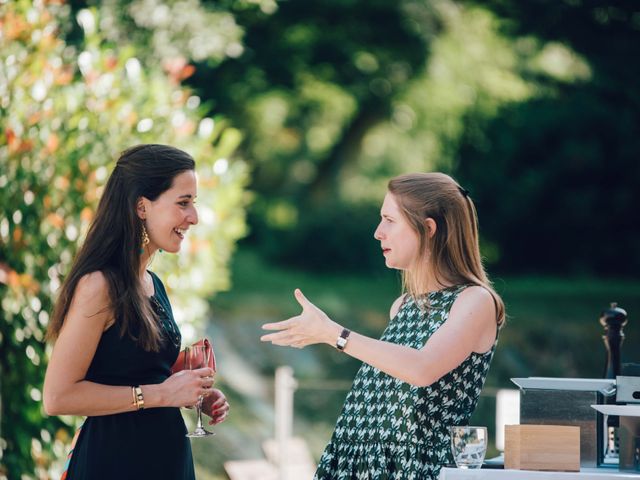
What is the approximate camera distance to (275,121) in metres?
14.8

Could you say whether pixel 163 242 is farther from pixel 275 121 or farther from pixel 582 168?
pixel 275 121

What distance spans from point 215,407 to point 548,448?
0.99 meters

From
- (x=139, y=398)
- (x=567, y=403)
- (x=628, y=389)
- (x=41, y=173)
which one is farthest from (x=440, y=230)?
(x=41, y=173)

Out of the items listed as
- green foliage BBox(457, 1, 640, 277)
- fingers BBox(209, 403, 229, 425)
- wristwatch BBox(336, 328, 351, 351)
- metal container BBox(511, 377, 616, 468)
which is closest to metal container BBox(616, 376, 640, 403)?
metal container BBox(511, 377, 616, 468)

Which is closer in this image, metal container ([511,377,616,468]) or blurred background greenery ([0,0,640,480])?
metal container ([511,377,616,468])

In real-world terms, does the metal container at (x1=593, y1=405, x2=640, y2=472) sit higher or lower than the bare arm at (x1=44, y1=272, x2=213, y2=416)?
lower

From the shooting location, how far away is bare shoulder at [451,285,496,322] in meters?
2.62

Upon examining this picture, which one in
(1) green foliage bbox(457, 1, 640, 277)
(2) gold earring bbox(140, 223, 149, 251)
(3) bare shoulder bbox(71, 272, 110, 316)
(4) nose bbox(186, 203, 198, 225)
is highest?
(1) green foliage bbox(457, 1, 640, 277)

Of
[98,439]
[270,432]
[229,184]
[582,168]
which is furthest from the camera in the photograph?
[582,168]

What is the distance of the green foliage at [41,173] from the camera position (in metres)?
4.71

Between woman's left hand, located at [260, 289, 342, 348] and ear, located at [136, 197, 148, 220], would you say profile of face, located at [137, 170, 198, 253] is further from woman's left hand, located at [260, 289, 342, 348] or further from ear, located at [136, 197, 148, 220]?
woman's left hand, located at [260, 289, 342, 348]

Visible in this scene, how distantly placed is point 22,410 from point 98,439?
2477mm

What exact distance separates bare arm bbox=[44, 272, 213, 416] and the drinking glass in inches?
27.8

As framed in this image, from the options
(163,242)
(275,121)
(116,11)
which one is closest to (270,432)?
(116,11)
